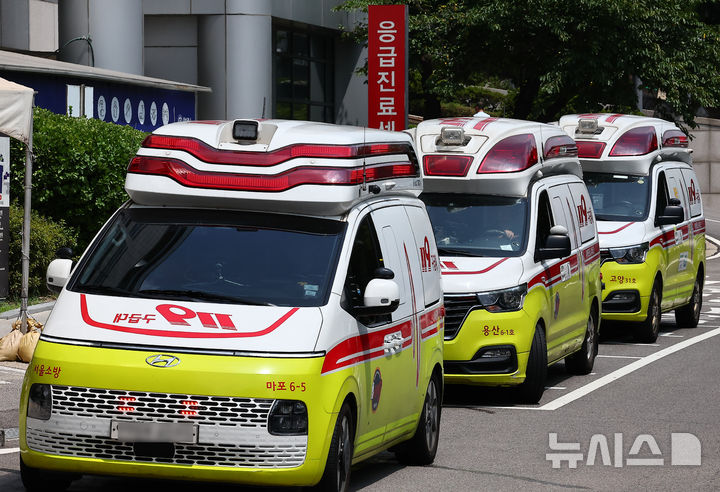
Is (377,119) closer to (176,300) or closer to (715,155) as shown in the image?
(176,300)

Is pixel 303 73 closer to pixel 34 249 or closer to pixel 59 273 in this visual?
pixel 34 249

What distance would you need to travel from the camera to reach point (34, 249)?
653 inches

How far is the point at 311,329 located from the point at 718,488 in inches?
122

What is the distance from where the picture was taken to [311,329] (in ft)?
24.2

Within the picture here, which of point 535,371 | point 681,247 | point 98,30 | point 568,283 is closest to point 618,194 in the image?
point 681,247

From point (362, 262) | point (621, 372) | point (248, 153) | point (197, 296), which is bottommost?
point (621, 372)

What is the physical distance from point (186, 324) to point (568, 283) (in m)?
6.98

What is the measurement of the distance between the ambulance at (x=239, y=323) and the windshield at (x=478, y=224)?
3.54 m

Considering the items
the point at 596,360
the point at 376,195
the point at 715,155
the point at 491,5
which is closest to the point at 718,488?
the point at 376,195

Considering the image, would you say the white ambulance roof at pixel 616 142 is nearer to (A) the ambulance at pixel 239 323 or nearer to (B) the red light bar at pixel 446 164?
(B) the red light bar at pixel 446 164

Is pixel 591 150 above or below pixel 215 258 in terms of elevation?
above

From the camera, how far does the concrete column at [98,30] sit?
2797 centimetres

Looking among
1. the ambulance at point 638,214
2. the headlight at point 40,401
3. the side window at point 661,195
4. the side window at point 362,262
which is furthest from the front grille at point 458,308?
the side window at point 661,195

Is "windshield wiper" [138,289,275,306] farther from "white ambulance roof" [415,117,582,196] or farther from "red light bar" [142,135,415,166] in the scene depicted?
"white ambulance roof" [415,117,582,196]
